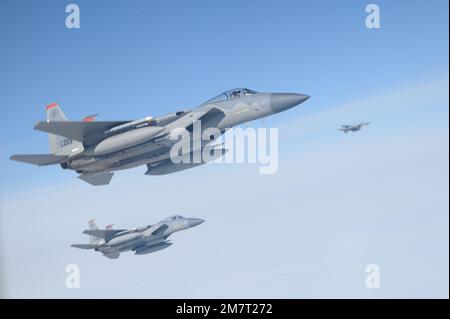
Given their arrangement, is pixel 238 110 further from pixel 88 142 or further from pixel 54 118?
pixel 54 118

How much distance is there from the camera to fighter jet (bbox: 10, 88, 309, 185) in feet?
54.0

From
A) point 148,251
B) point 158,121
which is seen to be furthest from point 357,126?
point 158,121

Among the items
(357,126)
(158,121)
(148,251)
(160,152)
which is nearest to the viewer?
(158,121)

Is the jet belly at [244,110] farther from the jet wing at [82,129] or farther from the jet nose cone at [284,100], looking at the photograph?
the jet wing at [82,129]

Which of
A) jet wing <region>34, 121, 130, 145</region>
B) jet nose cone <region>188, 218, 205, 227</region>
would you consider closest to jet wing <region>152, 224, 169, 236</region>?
jet nose cone <region>188, 218, 205, 227</region>

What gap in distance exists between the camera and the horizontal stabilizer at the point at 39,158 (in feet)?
55.3

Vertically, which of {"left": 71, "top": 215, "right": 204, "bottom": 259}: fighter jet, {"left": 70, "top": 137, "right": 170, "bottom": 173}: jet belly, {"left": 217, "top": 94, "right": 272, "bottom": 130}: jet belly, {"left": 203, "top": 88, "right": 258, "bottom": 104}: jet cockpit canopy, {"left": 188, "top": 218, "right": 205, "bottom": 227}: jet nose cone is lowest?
{"left": 71, "top": 215, "right": 204, "bottom": 259}: fighter jet

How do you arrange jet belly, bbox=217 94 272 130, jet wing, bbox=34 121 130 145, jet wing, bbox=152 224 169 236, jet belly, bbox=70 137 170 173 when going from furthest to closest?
jet wing, bbox=152 224 169 236 → jet belly, bbox=217 94 272 130 → jet belly, bbox=70 137 170 173 → jet wing, bbox=34 121 130 145

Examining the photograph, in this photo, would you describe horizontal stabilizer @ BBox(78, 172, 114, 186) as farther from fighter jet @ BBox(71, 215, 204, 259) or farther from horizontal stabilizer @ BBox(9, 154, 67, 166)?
fighter jet @ BBox(71, 215, 204, 259)

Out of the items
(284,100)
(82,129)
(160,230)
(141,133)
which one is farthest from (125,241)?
(284,100)

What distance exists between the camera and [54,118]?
61.3 ft

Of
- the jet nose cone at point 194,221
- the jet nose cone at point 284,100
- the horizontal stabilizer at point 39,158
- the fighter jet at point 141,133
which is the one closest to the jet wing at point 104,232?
the jet nose cone at point 194,221
